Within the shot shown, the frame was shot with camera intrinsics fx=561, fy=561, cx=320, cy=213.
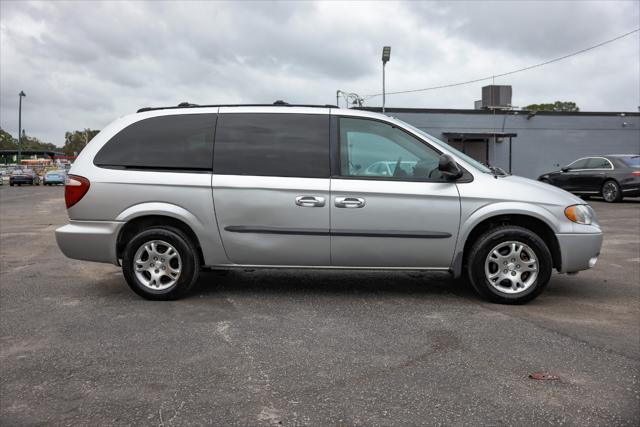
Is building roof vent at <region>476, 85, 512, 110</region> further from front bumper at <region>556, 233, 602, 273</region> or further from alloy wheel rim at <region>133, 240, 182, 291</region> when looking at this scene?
alloy wheel rim at <region>133, 240, 182, 291</region>

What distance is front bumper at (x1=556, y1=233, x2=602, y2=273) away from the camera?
16.7 feet

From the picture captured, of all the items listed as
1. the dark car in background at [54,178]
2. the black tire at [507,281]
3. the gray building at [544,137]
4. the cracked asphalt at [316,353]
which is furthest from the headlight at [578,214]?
the dark car in background at [54,178]

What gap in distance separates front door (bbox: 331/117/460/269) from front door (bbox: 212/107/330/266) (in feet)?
0.54

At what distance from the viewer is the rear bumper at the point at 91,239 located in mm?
5230

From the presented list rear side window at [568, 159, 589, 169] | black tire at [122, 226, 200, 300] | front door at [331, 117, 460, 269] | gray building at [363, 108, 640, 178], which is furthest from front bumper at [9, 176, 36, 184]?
front door at [331, 117, 460, 269]

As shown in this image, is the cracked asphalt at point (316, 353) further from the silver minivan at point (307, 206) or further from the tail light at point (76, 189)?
the tail light at point (76, 189)

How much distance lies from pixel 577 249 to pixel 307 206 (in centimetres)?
248

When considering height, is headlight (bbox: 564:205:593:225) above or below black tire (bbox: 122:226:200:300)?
above

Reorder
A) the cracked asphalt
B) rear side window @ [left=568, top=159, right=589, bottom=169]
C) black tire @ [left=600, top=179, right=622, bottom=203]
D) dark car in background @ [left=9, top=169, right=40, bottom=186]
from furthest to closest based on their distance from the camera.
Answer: dark car in background @ [left=9, top=169, right=40, bottom=186], rear side window @ [left=568, top=159, right=589, bottom=169], black tire @ [left=600, top=179, right=622, bottom=203], the cracked asphalt

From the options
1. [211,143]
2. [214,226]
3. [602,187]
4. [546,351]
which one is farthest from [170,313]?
[602,187]

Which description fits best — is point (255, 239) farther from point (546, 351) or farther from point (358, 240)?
point (546, 351)

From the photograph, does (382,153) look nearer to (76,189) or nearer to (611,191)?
(76,189)

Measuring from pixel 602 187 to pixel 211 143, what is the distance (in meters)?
15.4

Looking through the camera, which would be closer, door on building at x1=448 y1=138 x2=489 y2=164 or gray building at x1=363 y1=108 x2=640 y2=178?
gray building at x1=363 y1=108 x2=640 y2=178
